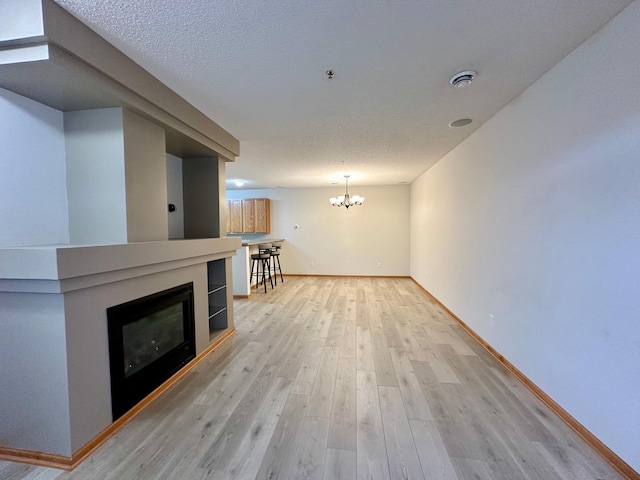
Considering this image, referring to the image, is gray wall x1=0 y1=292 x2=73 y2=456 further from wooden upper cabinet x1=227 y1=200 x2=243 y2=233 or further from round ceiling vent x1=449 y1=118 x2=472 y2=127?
wooden upper cabinet x1=227 y1=200 x2=243 y2=233

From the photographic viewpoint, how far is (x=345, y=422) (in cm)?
176

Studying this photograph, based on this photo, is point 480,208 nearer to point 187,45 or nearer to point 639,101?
point 639,101

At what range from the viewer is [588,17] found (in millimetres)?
1404

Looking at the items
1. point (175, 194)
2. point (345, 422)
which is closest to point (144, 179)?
point (175, 194)

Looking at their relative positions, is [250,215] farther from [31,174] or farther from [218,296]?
[31,174]

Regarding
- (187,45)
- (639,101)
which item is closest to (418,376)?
(639,101)

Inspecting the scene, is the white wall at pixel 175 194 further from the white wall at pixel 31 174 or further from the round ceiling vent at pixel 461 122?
the round ceiling vent at pixel 461 122

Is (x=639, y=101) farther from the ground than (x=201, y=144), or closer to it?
closer to it

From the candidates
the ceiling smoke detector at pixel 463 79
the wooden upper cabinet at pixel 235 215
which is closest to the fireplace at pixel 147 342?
the ceiling smoke detector at pixel 463 79

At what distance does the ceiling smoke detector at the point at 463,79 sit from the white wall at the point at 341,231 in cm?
499

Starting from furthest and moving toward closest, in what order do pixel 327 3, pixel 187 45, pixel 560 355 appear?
pixel 560 355 → pixel 187 45 → pixel 327 3

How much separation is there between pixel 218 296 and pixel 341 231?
14.6ft

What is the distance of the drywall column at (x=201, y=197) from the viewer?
10.4 ft

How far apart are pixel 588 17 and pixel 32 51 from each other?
9.97 feet
